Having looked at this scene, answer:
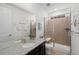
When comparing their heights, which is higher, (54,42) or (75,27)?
(75,27)

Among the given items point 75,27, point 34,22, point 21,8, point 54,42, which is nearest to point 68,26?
point 75,27

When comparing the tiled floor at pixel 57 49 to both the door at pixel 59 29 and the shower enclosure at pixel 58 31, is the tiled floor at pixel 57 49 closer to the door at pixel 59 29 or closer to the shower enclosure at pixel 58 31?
the shower enclosure at pixel 58 31

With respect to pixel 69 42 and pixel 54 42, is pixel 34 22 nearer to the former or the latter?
pixel 54 42

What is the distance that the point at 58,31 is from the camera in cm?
196

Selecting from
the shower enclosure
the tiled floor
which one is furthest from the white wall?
the tiled floor

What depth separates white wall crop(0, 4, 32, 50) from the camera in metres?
1.27

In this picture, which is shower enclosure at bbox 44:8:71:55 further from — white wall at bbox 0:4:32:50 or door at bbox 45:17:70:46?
white wall at bbox 0:4:32:50

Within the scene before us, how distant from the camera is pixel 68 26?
1772 millimetres

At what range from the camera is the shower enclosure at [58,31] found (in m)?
1.78

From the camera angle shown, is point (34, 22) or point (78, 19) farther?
point (34, 22)

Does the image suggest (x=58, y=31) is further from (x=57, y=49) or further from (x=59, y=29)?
(x=57, y=49)
